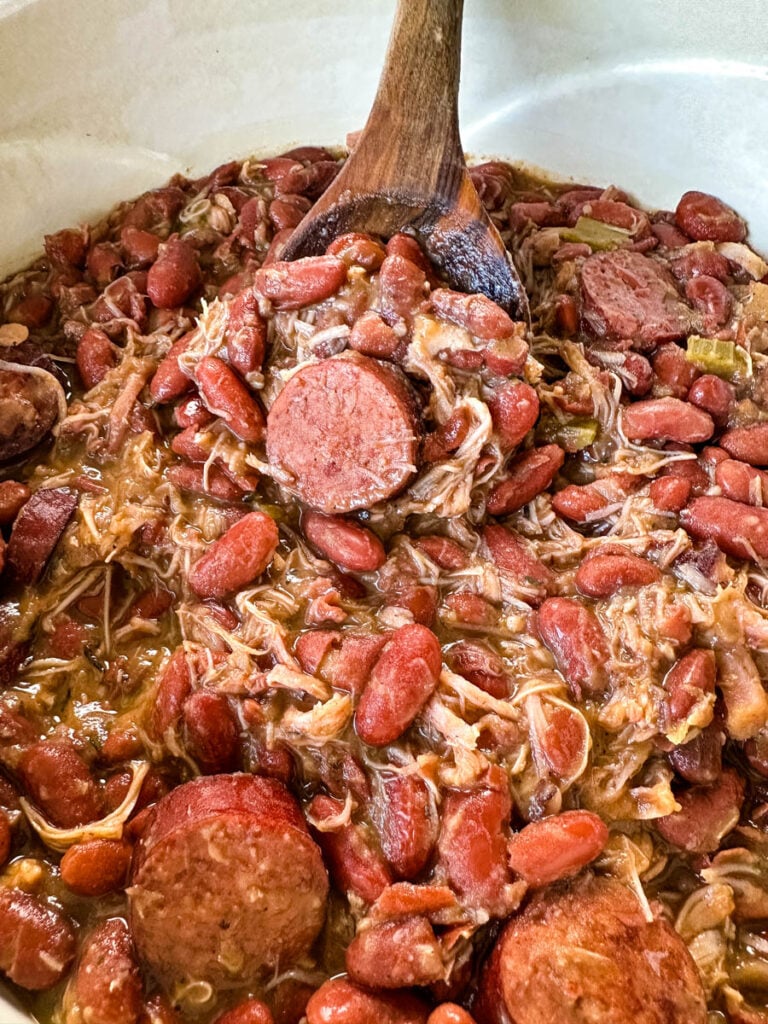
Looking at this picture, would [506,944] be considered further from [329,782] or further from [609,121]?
[609,121]

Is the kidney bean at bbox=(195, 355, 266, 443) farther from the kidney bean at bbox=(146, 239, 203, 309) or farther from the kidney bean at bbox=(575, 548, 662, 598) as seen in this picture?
the kidney bean at bbox=(575, 548, 662, 598)

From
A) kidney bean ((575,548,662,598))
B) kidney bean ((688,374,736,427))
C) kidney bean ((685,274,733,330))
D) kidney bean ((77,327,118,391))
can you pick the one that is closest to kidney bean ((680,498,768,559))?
kidney bean ((575,548,662,598))

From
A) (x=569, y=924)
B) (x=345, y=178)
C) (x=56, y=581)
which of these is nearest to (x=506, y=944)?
(x=569, y=924)

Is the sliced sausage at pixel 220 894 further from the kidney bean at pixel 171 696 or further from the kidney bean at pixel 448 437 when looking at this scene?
the kidney bean at pixel 448 437

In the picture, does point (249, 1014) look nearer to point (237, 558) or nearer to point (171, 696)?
point (171, 696)

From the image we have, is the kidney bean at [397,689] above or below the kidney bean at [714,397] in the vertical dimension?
below

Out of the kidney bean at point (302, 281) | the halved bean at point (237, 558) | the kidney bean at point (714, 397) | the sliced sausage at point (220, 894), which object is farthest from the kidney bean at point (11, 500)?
the kidney bean at point (714, 397)
